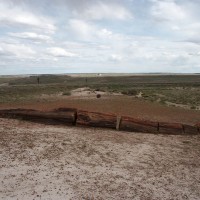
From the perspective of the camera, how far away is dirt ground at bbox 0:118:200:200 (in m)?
9.43

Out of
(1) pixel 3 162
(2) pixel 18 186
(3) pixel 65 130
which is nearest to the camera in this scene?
(2) pixel 18 186

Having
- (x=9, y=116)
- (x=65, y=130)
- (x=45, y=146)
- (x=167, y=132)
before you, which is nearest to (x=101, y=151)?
(x=45, y=146)

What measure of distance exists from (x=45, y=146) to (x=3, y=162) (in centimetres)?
202

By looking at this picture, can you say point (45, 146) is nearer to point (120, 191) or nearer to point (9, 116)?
point (120, 191)

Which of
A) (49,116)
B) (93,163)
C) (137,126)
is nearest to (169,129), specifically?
(137,126)

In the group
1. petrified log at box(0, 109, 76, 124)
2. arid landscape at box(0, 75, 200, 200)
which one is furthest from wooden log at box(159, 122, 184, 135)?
petrified log at box(0, 109, 76, 124)

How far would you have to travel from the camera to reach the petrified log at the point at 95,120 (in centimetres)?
1648

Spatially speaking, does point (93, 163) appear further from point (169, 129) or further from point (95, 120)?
point (169, 129)

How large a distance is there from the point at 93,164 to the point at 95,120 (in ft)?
17.2

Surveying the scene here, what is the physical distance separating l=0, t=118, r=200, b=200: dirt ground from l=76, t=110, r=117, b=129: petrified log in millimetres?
892

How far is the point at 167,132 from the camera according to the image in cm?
1659

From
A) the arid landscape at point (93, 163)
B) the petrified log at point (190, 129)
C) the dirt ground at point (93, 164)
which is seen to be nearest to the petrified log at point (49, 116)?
the arid landscape at point (93, 163)

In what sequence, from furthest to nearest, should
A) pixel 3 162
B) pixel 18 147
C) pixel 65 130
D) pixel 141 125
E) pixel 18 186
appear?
pixel 141 125, pixel 65 130, pixel 18 147, pixel 3 162, pixel 18 186

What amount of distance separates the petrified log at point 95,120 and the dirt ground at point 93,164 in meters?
0.89
